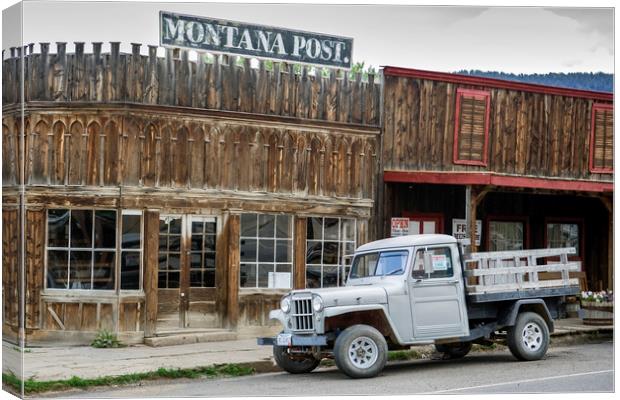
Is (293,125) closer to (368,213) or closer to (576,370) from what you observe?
(368,213)

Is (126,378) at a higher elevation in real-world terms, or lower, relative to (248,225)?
lower

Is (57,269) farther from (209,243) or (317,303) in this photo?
(317,303)

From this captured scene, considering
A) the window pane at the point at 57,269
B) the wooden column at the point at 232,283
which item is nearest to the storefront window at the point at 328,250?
the wooden column at the point at 232,283

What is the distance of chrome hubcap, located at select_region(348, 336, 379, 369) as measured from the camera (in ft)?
50.2

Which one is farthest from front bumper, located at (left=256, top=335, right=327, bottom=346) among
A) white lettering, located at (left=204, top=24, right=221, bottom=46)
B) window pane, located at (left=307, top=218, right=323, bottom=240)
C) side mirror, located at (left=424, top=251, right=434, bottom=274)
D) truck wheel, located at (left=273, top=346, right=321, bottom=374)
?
white lettering, located at (left=204, top=24, right=221, bottom=46)

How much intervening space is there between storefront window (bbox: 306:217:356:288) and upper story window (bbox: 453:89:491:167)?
2.39 m

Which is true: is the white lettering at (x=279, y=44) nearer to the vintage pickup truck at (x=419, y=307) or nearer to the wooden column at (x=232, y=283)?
the wooden column at (x=232, y=283)

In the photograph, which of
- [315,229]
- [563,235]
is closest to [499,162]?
[563,235]

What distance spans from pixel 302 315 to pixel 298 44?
3948mm

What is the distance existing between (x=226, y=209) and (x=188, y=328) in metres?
1.89

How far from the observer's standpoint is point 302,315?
1568 centimetres

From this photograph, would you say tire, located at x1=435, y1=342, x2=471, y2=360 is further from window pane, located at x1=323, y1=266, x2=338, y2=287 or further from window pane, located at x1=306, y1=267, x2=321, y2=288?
window pane, located at x1=306, y1=267, x2=321, y2=288

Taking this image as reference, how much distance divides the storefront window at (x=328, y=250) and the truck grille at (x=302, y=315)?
9.05 ft

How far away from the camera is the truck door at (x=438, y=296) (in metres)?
16.1
